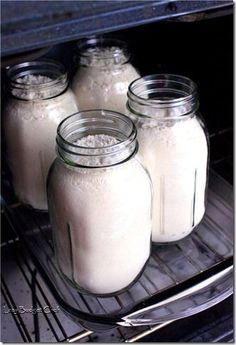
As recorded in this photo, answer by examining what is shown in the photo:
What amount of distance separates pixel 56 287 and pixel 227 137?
0.36 m

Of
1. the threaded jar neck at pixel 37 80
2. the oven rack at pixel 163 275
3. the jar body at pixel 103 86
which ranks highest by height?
the threaded jar neck at pixel 37 80

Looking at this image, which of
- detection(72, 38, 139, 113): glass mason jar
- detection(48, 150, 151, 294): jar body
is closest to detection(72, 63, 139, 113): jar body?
detection(72, 38, 139, 113): glass mason jar

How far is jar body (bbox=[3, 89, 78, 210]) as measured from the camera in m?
0.61

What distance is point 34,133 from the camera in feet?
2.01

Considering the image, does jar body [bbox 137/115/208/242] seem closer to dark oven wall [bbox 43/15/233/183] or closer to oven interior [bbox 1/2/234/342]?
oven interior [bbox 1/2/234/342]

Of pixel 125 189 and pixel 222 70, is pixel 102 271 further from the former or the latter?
pixel 222 70

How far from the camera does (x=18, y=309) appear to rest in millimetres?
644

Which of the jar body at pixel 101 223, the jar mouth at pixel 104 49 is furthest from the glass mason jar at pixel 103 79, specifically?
the jar body at pixel 101 223

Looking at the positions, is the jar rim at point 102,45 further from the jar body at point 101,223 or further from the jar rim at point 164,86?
the jar body at point 101,223

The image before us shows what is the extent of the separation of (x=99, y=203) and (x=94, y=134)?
0.09 meters

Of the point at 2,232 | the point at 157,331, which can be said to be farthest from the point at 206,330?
the point at 2,232

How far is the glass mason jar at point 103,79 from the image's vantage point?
25.3 inches

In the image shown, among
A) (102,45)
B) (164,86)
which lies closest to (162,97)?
(164,86)

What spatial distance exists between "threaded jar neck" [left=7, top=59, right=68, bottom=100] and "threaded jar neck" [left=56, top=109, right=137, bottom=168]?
0.19ft
